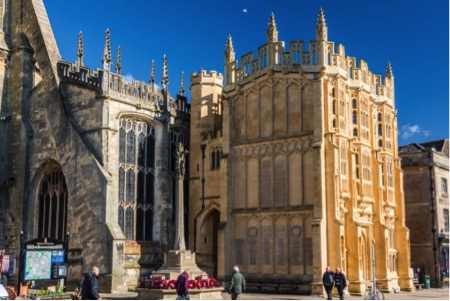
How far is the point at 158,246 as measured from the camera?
111 feet

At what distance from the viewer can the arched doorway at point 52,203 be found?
107 ft

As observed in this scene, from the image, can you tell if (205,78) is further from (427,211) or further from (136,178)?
(427,211)

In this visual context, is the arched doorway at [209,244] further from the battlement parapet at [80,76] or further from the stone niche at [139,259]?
the battlement parapet at [80,76]

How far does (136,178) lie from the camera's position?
3347 centimetres

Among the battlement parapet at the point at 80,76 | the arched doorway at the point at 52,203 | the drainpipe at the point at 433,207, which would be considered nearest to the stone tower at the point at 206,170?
the battlement parapet at the point at 80,76

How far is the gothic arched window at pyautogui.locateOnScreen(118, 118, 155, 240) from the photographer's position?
3278cm

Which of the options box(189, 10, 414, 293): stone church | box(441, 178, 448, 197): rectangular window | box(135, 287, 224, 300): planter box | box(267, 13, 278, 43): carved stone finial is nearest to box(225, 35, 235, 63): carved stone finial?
box(189, 10, 414, 293): stone church

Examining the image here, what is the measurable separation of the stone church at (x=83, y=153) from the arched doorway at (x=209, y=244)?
184cm

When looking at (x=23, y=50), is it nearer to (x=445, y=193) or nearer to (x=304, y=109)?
(x=304, y=109)

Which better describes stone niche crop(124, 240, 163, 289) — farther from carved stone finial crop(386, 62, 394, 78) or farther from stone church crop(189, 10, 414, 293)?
carved stone finial crop(386, 62, 394, 78)

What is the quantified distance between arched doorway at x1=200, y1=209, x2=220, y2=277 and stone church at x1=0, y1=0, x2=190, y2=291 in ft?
6.05

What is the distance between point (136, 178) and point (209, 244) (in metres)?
5.57

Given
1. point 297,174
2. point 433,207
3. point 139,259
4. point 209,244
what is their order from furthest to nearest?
point 433,207, point 209,244, point 139,259, point 297,174

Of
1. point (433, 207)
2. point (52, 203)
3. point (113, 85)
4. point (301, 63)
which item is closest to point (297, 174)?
point (301, 63)
